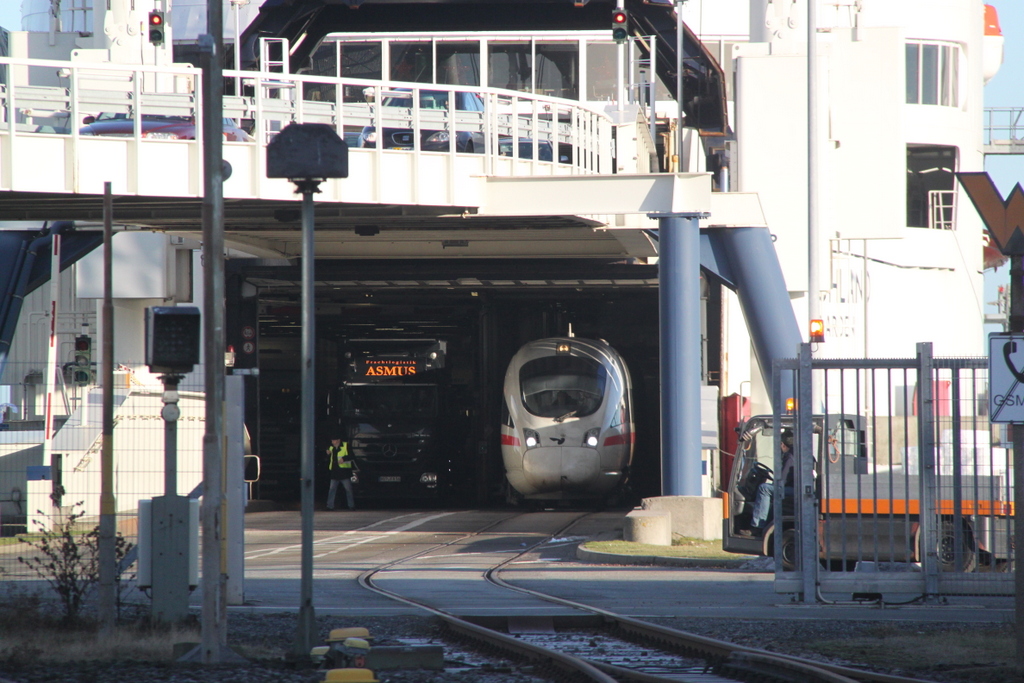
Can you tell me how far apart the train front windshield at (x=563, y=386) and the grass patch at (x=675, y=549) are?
854 cm

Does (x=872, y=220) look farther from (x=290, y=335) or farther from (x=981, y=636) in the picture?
(x=981, y=636)

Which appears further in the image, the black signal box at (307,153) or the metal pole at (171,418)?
the metal pole at (171,418)

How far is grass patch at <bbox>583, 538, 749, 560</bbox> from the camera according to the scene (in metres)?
17.6

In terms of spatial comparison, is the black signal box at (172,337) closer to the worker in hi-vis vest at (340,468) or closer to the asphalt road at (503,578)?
the asphalt road at (503,578)

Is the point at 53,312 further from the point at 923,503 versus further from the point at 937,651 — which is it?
the point at 937,651

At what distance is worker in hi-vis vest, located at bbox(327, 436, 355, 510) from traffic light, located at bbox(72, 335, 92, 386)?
563 cm

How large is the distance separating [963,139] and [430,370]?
81.4ft

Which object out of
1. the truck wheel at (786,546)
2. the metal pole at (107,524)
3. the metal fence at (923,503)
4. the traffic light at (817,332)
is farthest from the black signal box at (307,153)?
the traffic light at (817,332)

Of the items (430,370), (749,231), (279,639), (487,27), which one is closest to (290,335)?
(430,370)

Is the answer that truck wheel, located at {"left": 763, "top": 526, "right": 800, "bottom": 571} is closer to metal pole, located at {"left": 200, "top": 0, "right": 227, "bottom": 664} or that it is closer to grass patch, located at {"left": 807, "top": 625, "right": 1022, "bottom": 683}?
grass patch, located at {"left": 807, "top": 625, "right": 1022, "bottom": 683}

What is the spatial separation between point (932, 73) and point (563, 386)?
972 inches

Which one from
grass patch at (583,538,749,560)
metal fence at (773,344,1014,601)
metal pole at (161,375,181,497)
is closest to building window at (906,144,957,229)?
grass patch at (583,538,749,560)

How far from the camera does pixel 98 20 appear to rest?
33.9 m

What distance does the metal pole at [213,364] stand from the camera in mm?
9195
